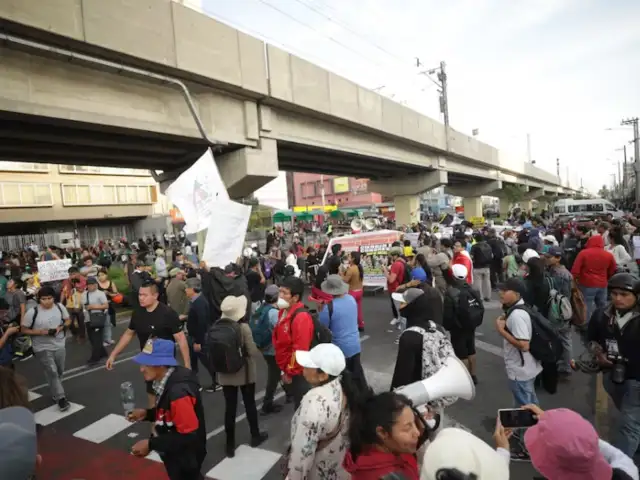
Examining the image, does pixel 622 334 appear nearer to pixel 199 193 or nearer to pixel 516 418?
pixel 516 418

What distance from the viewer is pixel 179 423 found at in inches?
104

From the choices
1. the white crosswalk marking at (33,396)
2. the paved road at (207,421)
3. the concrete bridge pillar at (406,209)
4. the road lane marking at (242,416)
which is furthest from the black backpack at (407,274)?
the concrete bridge pillar at (406,209)

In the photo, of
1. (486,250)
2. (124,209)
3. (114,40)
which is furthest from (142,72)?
(124,209)

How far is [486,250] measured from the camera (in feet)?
31.6

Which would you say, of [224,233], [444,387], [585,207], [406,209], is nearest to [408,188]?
[406,209]

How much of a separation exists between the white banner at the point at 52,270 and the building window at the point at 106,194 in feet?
94.8

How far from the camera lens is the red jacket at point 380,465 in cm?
190

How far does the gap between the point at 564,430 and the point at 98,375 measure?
7.57 meters

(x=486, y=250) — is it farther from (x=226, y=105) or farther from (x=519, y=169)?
(x=519, y=169)

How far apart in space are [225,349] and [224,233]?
228cm

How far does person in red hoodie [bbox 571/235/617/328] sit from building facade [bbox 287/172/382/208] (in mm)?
67324

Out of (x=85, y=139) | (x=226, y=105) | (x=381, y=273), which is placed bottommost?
(x=381, y=273)

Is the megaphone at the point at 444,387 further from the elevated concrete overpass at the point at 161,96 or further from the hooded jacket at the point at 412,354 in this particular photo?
the elevated concrete overpass at the point at 161,96

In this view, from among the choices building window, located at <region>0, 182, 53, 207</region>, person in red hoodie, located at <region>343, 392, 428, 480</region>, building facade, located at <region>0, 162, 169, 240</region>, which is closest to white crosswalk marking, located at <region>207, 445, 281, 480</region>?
person in red hoodie, located at <region>343, 392, 428, 480</region>
